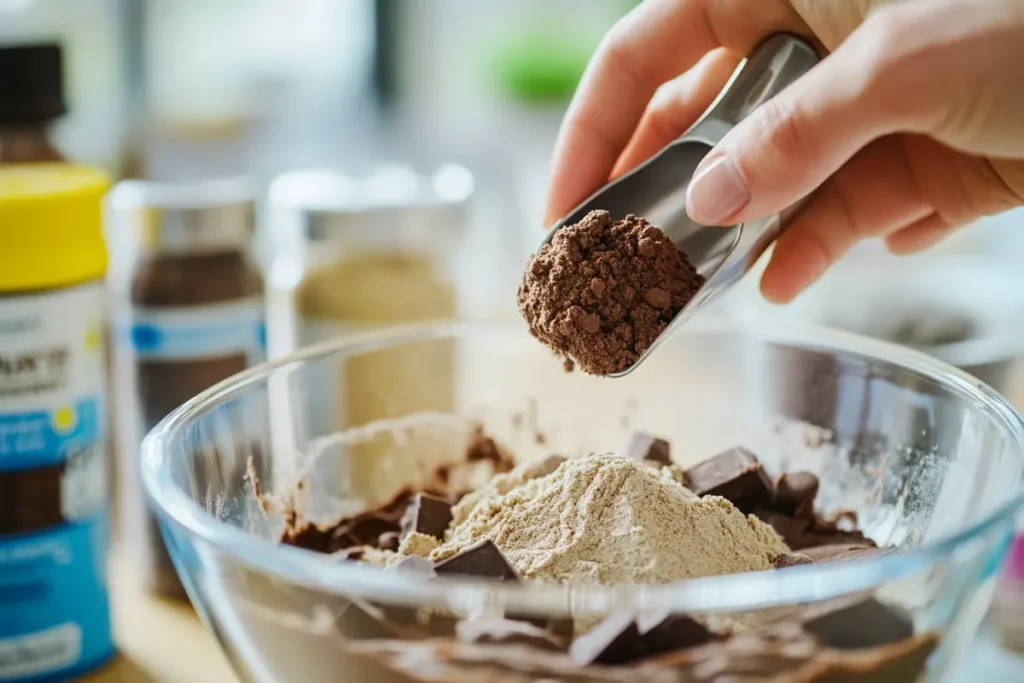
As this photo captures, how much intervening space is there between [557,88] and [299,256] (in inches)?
53.1

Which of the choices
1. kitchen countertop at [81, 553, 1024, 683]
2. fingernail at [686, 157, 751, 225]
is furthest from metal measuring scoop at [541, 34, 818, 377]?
kitchen countertop at [81, 553, 1024, 683]

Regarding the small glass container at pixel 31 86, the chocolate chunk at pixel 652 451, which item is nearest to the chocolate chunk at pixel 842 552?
the chocolate chunk at pixel 652 451

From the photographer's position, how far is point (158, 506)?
2.06ft

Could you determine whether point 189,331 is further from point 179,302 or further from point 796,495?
point 796,495

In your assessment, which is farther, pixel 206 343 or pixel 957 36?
pixel 206 343

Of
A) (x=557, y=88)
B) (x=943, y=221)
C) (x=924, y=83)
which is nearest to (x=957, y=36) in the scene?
(x=924, y=83)

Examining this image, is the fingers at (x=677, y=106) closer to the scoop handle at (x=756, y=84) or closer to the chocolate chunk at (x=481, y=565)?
the scoop handle at (x=756, y=84)

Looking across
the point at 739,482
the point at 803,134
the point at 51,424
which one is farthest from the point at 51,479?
the point at 803,134

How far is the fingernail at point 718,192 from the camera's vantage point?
0.71 meters

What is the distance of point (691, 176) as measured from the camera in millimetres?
852

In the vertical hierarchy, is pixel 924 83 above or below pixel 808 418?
above

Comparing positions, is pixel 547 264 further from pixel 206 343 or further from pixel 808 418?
pixel 206 343

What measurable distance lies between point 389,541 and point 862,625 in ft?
1.34

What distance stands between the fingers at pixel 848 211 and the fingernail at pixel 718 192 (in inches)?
11.8
